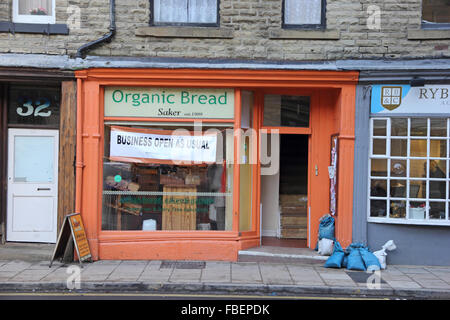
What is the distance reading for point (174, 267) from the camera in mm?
8109

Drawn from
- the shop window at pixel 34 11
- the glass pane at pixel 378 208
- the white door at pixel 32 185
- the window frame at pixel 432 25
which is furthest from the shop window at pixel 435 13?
the white door at pixel 32 185

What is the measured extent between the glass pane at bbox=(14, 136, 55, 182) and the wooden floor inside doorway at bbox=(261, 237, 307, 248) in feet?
15.4

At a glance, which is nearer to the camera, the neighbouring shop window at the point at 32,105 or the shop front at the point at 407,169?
the shop front at the point at 407,169

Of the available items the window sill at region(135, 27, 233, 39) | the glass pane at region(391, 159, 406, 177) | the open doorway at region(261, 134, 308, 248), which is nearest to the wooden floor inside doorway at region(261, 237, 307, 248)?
the open doorway at region(261, 134, 308, 248)

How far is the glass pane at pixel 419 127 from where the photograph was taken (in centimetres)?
862

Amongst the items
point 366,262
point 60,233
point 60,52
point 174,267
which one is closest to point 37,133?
point 60,52

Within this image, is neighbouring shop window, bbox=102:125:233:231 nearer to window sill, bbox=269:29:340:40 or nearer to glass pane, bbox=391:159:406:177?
window sill, bbox=269:29:340:40

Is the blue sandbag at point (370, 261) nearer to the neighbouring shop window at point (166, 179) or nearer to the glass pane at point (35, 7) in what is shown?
the neighbouring shop window at point (166, 179)

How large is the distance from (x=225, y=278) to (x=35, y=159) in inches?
Result: 189

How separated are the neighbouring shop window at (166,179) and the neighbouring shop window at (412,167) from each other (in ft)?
9.61

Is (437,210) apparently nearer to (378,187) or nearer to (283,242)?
(378,187)

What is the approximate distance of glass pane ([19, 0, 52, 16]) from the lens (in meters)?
8.90

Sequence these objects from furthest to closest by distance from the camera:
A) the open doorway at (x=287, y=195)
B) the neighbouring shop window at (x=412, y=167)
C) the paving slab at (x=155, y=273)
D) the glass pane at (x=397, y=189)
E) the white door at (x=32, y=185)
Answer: the open doorway at (x=287, y=195)
the white door at (x=32, y=185)
the glass pane at (x=397, y=189)
the neighbouring shop window at (x=412, y=167)
the paving slab at (x=155, y=273)

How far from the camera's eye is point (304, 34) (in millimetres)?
8688
